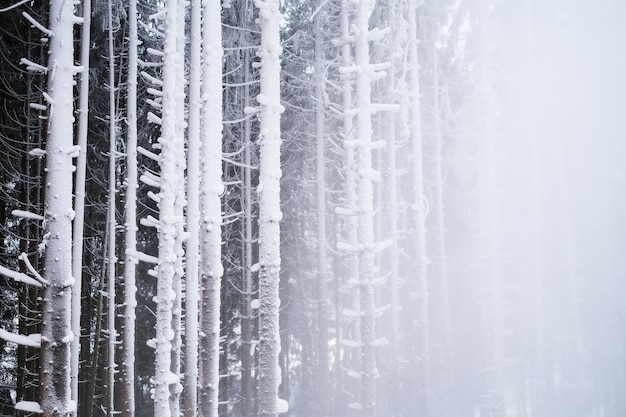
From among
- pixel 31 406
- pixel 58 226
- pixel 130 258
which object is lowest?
pixel 31 406

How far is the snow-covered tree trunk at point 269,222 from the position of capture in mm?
6254

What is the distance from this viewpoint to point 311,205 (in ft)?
64.8

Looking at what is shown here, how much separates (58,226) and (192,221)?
12.9 feet

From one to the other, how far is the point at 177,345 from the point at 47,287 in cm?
546

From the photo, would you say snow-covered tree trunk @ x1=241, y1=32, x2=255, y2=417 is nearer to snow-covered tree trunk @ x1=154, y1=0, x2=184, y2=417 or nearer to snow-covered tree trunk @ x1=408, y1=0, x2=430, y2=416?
snow-covered tree trunk @ x1=408, y1=0, x2=430, y2=416

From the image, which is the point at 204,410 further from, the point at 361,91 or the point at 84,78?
the point at 84,78

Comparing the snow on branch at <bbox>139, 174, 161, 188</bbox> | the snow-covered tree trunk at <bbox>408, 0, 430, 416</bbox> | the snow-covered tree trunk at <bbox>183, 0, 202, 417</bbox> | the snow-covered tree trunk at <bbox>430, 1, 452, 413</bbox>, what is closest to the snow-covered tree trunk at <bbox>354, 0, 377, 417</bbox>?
the snow-covered tree trunk at <bbox>183, 0, 202, 417</bbox>

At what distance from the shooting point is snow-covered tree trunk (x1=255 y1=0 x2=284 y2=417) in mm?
6254

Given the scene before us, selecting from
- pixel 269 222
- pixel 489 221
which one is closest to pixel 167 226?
pixel 269 222

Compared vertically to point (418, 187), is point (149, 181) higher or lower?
lower

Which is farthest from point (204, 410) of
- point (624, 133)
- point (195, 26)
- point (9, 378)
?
point (624, 133)

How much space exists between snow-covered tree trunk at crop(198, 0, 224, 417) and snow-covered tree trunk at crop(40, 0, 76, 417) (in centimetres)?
194

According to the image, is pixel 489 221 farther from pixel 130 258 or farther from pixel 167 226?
pixel 167 226

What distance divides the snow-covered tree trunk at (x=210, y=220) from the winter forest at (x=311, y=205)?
0.14 feet
